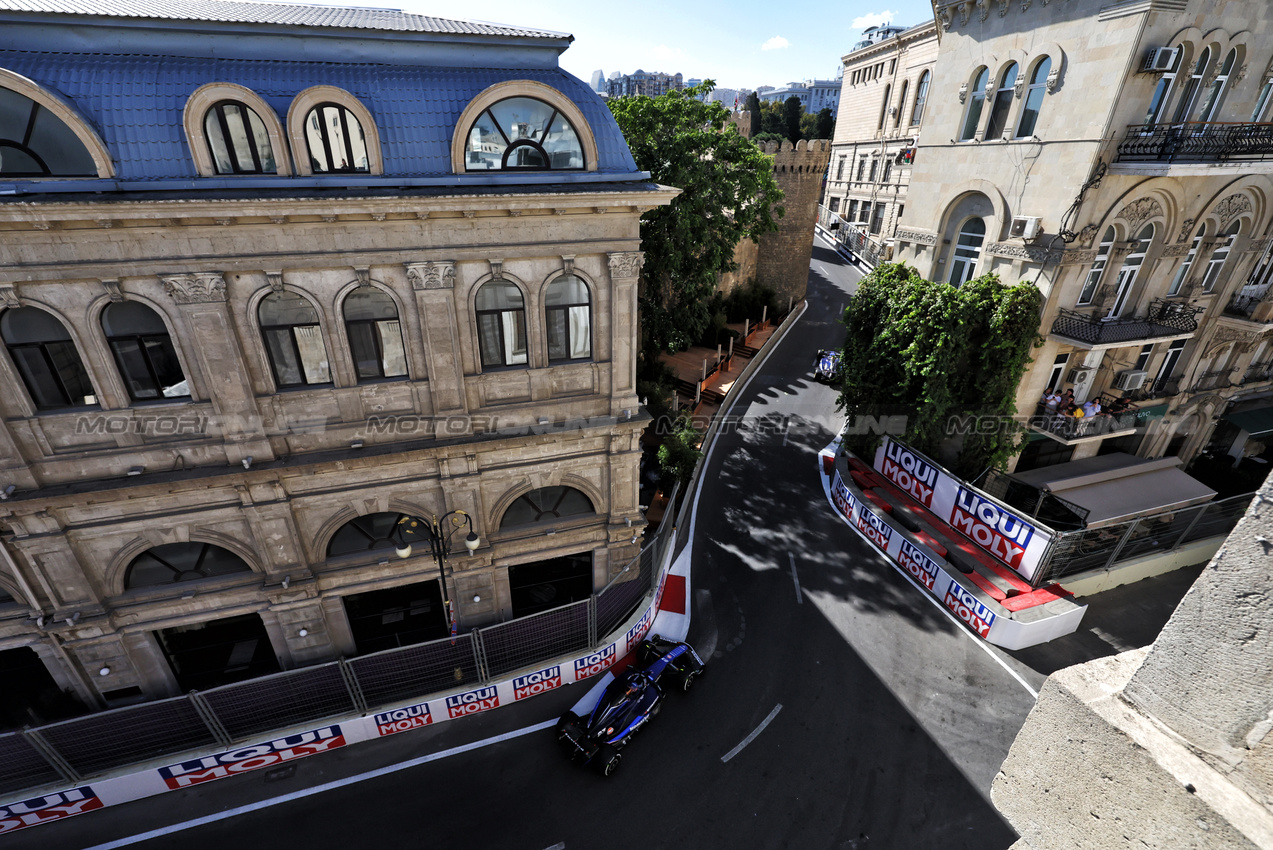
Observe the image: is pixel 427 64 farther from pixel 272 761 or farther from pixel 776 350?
pixel 776 350

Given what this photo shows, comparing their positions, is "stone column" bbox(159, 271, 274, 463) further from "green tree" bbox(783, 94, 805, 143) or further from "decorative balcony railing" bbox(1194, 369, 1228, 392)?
"green tree" bbox(783, 94, 805, 143)

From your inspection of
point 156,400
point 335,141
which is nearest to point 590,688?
point 156,400

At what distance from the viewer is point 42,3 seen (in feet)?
40.1

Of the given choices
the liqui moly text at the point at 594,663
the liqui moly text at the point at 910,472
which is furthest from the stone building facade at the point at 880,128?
the liqui moly text at the point at 594,663

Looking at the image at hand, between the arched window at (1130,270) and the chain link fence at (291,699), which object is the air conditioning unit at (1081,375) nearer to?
the arched window at (1130,270)

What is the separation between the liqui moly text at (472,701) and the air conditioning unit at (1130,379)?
27.4 meters

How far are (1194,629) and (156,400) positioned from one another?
17.9m

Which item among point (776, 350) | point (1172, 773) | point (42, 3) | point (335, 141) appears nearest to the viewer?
point (1172, 773)

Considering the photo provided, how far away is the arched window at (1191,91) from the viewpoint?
19.6 metres

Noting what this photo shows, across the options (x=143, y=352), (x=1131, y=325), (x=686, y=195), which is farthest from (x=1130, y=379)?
(x=143, y=352)

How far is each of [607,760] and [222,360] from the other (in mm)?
13976

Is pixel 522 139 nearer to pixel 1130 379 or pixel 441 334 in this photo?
pixel 441 334

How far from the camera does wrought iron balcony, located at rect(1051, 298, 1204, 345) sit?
2152 cm

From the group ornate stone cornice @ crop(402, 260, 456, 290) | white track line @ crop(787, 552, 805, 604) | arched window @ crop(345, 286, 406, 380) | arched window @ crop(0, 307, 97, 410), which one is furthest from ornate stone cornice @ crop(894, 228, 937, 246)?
arched window @ crop(0, 307, 97, 410)
